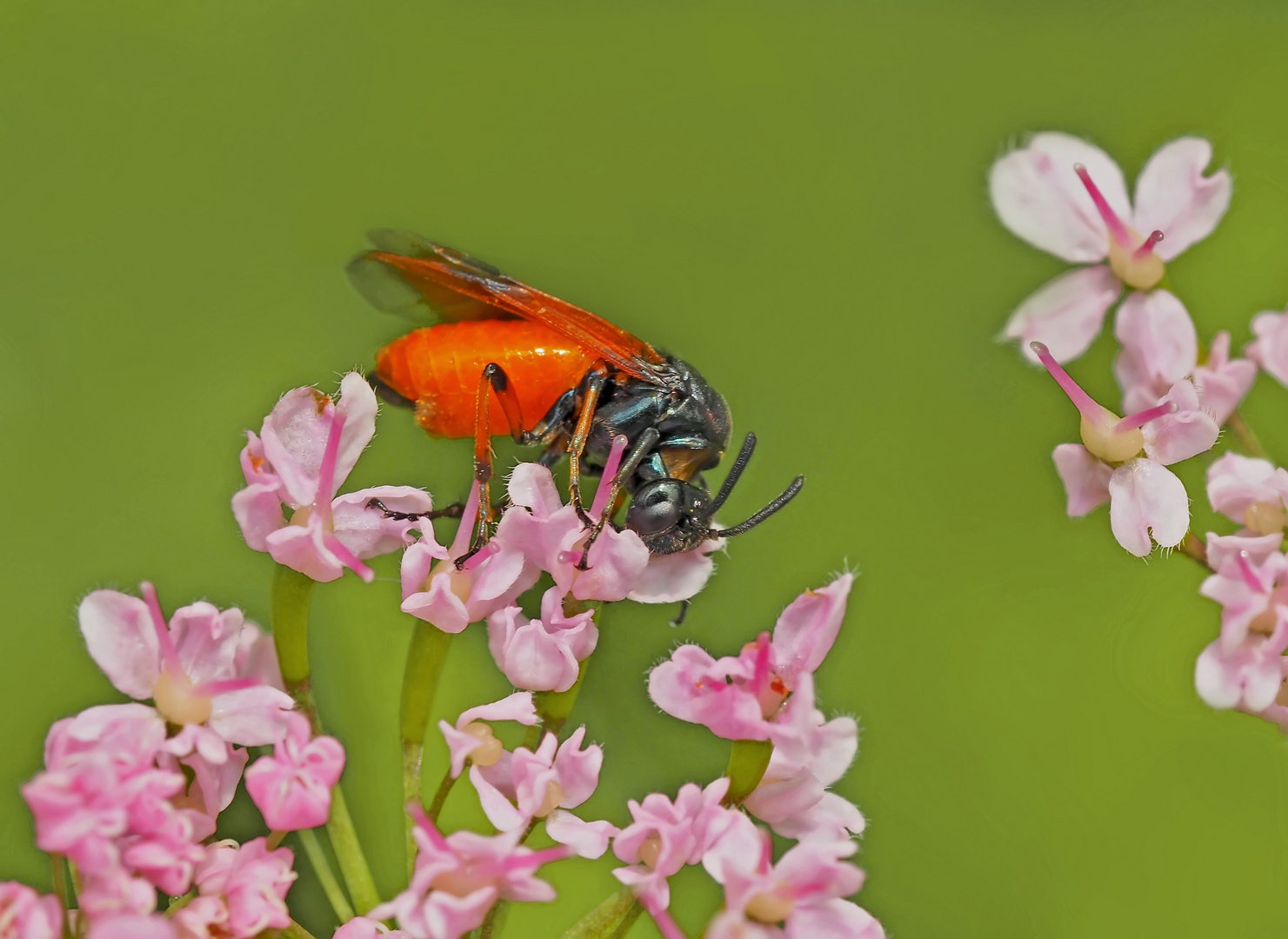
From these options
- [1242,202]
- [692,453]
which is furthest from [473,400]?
[1242,202]

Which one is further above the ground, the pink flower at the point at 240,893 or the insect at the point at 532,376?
the insect at the point at 532,376

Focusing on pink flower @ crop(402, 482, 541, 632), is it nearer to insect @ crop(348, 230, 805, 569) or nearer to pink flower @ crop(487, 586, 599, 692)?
pink flower @ crop(487, 586, 599, 692)

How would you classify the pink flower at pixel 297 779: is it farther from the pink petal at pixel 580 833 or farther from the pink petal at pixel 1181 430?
the pink petal at pixel 1181 430

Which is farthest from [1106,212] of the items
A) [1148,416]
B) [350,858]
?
[350,858]

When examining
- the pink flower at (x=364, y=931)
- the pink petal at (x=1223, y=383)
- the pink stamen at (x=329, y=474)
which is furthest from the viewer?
the pink petal at (x=1223, y=383)

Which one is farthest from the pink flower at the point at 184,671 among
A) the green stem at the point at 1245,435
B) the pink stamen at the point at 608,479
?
the green stem at the point at 1245,435

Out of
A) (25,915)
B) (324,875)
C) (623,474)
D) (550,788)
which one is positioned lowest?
(324,875)

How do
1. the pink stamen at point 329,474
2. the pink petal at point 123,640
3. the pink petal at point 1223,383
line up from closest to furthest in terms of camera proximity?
1. the pink petal at point 123,640
2. the pink stamen at point 329,474
3. the pink petal at point 1223,383

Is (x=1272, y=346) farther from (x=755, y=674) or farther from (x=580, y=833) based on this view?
(x=580, y=833)
